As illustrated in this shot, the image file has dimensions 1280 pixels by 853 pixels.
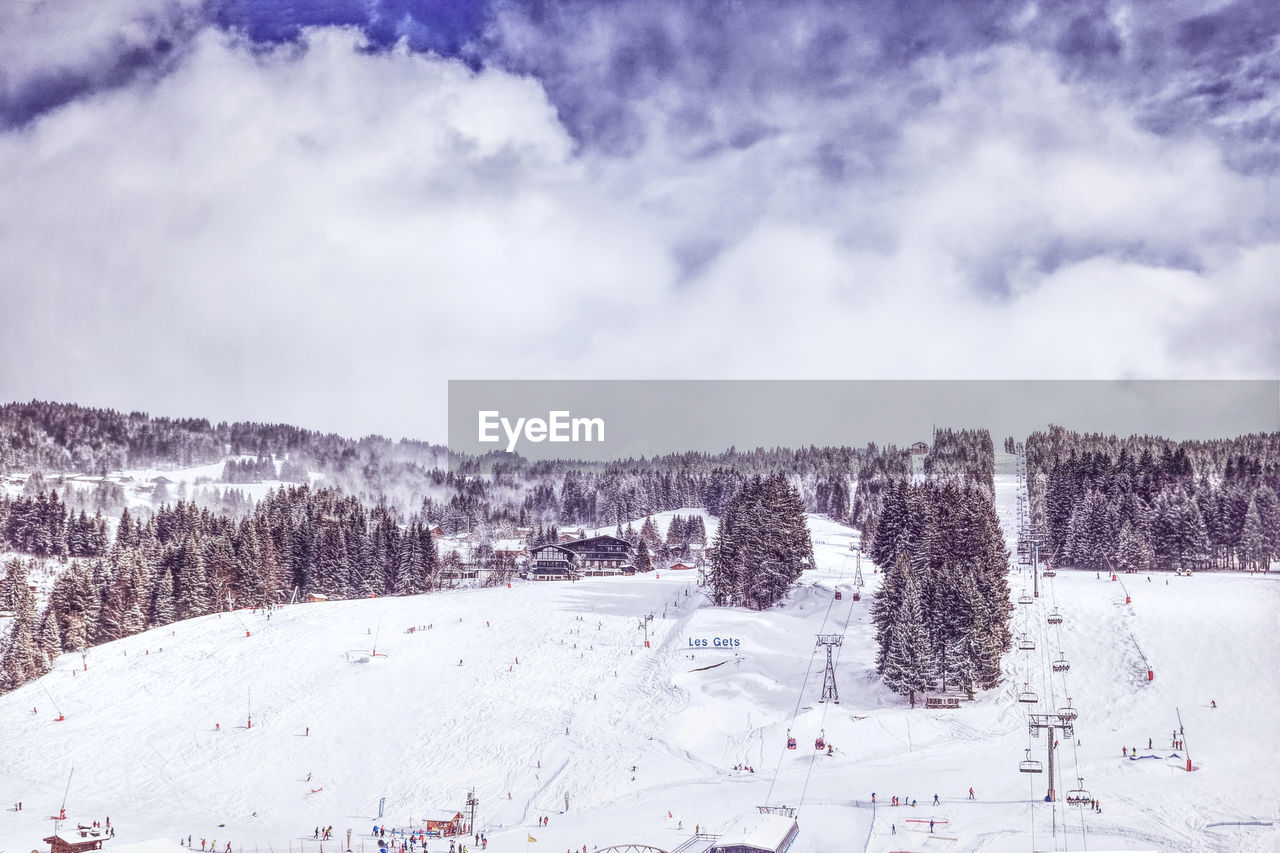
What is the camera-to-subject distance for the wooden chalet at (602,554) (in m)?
120

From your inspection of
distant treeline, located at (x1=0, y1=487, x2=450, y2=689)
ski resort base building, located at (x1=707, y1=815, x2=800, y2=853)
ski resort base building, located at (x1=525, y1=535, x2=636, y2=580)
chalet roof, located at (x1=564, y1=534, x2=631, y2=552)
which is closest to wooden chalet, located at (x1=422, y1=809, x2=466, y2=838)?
ski resort base building, located at (x1=707, y1=815, x2=800, y2=853)

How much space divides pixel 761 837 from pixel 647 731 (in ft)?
58.8

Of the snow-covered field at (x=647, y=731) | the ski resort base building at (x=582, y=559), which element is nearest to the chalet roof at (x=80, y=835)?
the snow-covered field at (x=647, y=731)

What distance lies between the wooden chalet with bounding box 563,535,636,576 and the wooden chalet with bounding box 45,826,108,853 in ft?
251

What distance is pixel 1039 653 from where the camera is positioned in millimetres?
58812

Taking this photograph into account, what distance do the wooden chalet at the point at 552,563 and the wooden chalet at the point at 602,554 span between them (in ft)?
4.68

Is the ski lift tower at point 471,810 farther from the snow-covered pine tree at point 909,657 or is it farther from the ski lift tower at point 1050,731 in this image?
the ski lift tower at point 1050,731

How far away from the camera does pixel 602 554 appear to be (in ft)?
395

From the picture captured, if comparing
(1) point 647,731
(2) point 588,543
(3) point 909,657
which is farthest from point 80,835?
(2) point 588,543

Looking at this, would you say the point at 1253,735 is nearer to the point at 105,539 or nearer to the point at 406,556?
the point at 406,556

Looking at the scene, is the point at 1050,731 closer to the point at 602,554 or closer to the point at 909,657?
the point at 909,657

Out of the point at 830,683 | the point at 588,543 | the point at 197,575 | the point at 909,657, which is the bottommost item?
the point at 830,683

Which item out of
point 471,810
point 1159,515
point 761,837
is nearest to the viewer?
point 761,837

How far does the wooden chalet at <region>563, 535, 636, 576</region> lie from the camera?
11969cm
